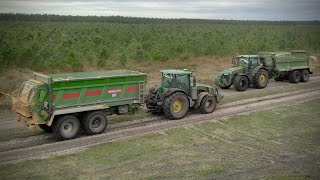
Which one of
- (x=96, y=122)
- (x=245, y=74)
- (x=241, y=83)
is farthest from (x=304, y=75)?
(x=96, y=122)

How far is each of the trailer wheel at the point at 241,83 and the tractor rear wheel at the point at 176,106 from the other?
7.42 meters

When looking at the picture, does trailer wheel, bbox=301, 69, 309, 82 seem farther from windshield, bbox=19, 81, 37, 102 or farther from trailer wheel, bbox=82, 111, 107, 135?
windshield, bbox=19, 81, 37, 102

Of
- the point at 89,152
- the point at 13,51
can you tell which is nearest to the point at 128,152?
the point at 89,152

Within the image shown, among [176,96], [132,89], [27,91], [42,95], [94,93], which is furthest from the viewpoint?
[176,96]

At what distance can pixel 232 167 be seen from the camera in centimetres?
1132

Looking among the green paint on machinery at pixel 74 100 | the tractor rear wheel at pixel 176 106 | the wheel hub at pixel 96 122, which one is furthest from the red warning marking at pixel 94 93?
the tractor rear wheel at pixel 176 106

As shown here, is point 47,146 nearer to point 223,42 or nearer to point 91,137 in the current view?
point 91,137

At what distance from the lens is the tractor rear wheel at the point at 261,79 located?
78.2 feet

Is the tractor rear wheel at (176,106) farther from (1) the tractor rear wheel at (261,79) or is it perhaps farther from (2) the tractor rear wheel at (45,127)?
(1) the tractor rear wheel at (261,79)

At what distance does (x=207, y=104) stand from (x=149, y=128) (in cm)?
380

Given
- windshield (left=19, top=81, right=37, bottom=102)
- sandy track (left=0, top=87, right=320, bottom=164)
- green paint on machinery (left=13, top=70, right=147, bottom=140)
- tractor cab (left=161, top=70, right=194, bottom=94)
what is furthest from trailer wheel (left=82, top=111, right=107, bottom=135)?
tractor cab (left=161, top=70, right=194, bottom=94)

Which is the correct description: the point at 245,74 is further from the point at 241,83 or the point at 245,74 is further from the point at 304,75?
the point at 304,75

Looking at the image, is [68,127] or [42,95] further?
[68,127]

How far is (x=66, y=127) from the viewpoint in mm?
13688
